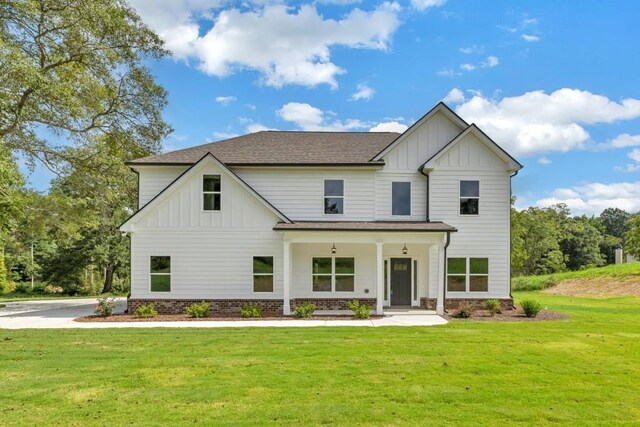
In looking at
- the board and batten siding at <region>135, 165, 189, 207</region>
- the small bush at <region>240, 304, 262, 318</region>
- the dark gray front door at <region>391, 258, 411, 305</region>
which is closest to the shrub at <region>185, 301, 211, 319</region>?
the small bush at <region>240, 304, 262, 318</region>

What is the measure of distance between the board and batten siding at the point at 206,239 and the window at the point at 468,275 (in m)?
7.23

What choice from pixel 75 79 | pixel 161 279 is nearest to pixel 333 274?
pixel 161 279

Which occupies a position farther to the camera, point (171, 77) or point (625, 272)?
point (625, 272)

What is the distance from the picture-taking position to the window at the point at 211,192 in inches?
674

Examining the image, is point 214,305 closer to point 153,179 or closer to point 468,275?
point 153,179

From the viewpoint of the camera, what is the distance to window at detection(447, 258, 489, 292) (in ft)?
59.3

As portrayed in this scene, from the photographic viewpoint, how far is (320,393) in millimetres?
6758

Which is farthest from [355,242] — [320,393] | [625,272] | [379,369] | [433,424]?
[625,272]

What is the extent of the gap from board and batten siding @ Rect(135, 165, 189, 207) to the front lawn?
24.4 ft

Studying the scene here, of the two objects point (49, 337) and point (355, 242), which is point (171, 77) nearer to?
point (355, 242)

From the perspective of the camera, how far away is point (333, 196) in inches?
730

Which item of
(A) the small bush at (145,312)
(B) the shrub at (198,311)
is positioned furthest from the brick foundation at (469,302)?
(A) the small bush at (145,312)

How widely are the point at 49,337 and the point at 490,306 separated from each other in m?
14.8

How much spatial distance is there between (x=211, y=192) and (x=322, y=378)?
1113cm
